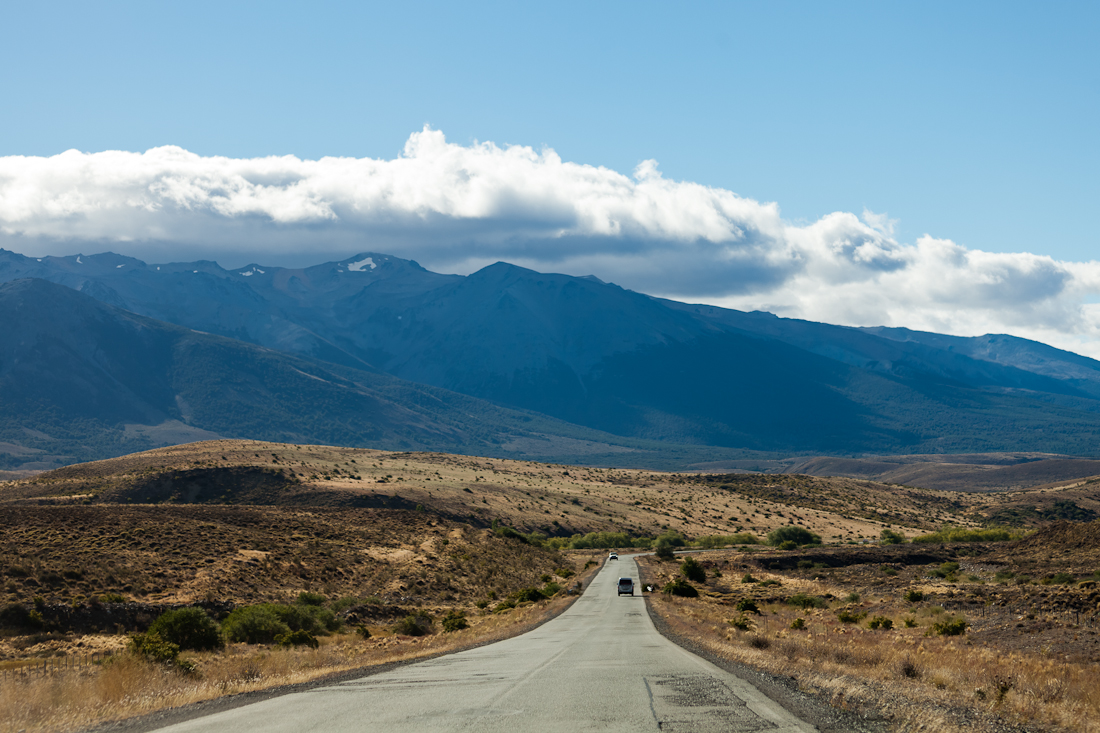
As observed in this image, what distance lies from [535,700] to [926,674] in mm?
8270

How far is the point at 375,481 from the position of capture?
92.3 metres

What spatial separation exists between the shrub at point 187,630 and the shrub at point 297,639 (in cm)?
218

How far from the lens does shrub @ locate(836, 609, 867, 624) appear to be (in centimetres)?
3172

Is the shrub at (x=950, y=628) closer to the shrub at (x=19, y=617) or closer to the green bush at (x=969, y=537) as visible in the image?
the shrub at (x=19, y=617)

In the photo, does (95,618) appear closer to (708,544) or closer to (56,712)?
(56,712)

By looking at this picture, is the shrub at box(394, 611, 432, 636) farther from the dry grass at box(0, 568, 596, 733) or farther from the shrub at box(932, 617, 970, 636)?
the shrub at box(932, 617, 970, 636)

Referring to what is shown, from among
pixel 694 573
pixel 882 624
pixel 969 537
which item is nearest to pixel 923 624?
pixel 882 624

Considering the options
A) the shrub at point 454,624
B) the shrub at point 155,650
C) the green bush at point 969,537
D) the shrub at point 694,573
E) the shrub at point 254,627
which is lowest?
the shrub at point 694,573

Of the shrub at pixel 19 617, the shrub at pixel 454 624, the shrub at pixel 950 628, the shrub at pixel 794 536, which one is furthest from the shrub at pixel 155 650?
the shrub at pixel 794 536

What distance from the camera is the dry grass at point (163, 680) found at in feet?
44.8

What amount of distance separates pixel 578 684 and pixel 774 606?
27528mm

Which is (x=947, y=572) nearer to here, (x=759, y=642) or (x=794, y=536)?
(x=794, y=536)

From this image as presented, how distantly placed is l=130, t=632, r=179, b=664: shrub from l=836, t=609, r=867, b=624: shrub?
2439 centimetres

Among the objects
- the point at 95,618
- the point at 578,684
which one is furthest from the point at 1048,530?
the point at 95,618
